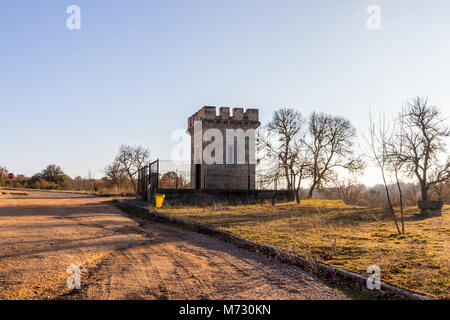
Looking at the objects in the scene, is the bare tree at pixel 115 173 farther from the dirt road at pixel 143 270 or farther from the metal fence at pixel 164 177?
the dirt road at pixel 143 270

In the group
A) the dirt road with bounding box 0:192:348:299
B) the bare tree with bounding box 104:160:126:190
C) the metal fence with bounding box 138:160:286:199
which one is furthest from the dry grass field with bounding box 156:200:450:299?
the bare tree with bounding box 104:160:126:190

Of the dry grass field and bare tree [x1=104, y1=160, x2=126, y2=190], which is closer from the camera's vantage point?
the dry grass field

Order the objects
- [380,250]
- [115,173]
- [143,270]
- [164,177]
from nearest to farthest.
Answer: [143,270], [380,250], [164,177], [115,173]

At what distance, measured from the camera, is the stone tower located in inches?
1023

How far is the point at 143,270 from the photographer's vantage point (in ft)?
18.5

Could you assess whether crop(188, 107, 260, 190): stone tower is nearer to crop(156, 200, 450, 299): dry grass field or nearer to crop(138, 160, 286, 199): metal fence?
crop(138, 160, 286, 199): metal fence

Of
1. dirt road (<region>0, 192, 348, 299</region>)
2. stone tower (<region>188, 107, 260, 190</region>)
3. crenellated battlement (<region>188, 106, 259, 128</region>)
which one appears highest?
crenellated battlement (<region>188, 106, 259, 128</region>)

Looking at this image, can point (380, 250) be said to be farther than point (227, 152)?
No

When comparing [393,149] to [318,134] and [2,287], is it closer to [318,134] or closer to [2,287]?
[318,134]

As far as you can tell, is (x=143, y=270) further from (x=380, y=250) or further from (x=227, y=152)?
(x=227, y=152)

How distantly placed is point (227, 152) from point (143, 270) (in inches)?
834

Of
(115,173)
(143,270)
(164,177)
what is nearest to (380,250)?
(143,270)

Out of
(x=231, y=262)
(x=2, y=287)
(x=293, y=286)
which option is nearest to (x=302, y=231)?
(x=231, y=262)

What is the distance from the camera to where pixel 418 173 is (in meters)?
25.4
